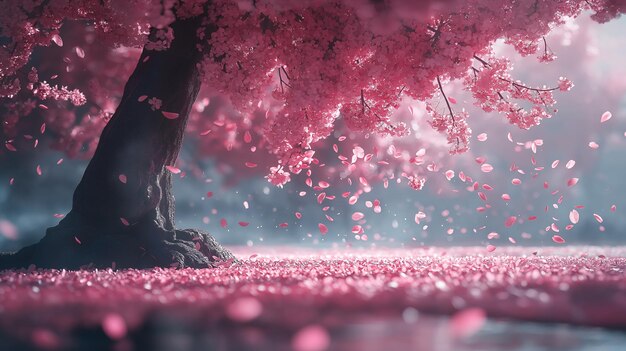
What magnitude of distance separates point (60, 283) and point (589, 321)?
651 cm

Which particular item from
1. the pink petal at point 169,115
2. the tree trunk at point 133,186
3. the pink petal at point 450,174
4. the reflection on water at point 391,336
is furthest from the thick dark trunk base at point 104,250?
the reflection on water at point 391,336

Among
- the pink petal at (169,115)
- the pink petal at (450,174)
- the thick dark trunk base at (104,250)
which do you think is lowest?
the thick dark trunk base at (104,250)

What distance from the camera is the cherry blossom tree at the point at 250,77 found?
35.4 ft

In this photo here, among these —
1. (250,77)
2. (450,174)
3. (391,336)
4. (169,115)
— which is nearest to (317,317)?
(391,336)

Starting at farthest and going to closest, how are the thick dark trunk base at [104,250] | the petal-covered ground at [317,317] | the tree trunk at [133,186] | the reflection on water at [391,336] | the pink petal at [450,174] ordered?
the pink petal at [450,174], the tree trunk at [133,186], the thick dark trunk base at [104,250], the petal-covered ground at [317,317], the reflection on water at [391,336]

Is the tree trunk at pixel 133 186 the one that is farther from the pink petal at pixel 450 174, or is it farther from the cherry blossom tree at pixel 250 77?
the pink petal at pixel 450 174

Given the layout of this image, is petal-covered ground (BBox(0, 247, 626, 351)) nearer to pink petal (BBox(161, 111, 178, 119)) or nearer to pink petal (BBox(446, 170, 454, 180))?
pink petal (BBox(161, 111, 178, 119))

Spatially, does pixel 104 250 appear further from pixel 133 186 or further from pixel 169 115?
pixel 169 115

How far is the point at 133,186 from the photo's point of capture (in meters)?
12.4

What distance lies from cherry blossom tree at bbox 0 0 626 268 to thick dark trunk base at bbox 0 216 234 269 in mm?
28

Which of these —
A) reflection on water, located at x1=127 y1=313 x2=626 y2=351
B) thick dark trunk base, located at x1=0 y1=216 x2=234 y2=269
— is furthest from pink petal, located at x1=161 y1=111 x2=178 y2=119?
reflection on water, located at x1=127 y1=313 x2=626 y2=351

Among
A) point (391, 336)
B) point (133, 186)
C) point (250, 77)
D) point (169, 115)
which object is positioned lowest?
point (391, 336)

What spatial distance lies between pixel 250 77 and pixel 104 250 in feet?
15.5

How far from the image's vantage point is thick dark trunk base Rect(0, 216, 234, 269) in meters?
12.1
